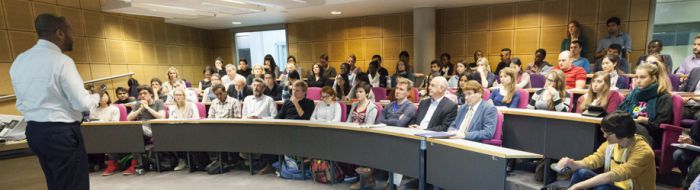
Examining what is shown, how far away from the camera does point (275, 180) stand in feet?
12.1

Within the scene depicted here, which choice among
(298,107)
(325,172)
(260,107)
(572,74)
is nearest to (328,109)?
(298,107)

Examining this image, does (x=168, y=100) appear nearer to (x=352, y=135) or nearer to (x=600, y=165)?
(x=352, y=135)

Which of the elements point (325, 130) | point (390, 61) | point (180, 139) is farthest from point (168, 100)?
point (390, 61)

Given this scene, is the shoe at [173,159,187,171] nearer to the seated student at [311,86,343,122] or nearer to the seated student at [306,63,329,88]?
the seated student at [311,86,343,122]

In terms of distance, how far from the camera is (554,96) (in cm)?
356

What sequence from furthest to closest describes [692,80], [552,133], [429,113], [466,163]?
1. [692,80]
2. [429,113]
3. [552,133]
4. [466,163]

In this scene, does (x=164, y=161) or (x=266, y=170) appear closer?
(x=266, y=170)

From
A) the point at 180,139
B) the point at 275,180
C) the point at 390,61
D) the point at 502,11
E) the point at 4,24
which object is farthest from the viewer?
the point at 390,61

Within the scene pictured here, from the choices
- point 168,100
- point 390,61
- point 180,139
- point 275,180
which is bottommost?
point 275,180

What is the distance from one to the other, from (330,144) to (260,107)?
1358mm

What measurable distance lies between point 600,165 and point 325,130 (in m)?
2.18

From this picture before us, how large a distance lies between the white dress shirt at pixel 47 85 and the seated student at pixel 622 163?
112 inches

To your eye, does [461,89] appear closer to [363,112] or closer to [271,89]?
[363,112]

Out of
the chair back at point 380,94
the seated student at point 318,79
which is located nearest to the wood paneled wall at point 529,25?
the chair back at point 380,94
